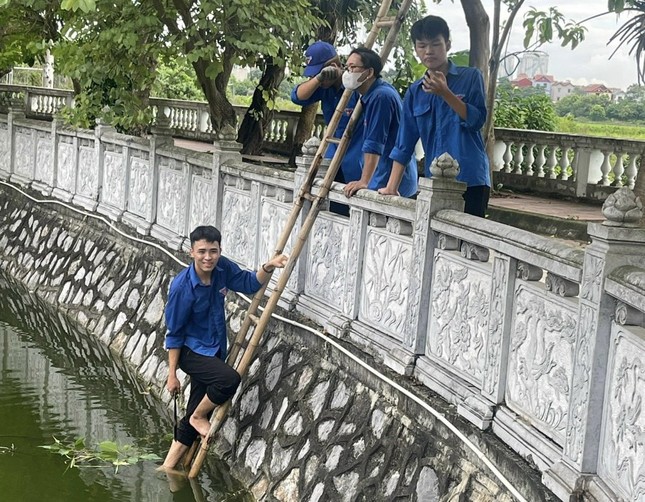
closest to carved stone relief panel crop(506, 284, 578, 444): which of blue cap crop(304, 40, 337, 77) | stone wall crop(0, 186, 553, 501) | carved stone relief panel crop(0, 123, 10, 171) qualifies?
stone wall crop(0, 186, 553, 501)

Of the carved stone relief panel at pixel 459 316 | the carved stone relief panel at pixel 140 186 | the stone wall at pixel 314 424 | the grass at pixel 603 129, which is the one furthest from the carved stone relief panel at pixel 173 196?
the grass at pixel 603 129

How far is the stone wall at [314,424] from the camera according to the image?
5152 millimetres

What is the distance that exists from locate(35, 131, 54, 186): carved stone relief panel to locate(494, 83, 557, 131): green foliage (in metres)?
7.13

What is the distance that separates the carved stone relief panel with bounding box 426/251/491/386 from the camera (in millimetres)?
5289

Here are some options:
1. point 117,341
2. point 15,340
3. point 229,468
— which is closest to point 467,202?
point 229,468

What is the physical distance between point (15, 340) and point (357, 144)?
528 centimetres

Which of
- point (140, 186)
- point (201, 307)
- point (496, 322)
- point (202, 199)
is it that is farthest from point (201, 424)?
point (140, 186)

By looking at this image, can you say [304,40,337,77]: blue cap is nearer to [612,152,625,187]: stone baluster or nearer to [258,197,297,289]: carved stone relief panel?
[258,197,297,289]: carved stone relief panel

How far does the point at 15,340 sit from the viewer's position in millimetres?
11109

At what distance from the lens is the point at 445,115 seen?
6426mm

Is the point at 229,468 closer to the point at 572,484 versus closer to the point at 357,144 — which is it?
the point at 357,144

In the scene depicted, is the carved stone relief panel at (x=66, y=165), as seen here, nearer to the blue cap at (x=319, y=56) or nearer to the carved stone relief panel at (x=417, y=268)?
the blue cap at (x=319, y=56)

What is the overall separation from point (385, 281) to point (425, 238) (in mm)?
679

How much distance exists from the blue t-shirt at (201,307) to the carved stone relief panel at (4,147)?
1083cm
